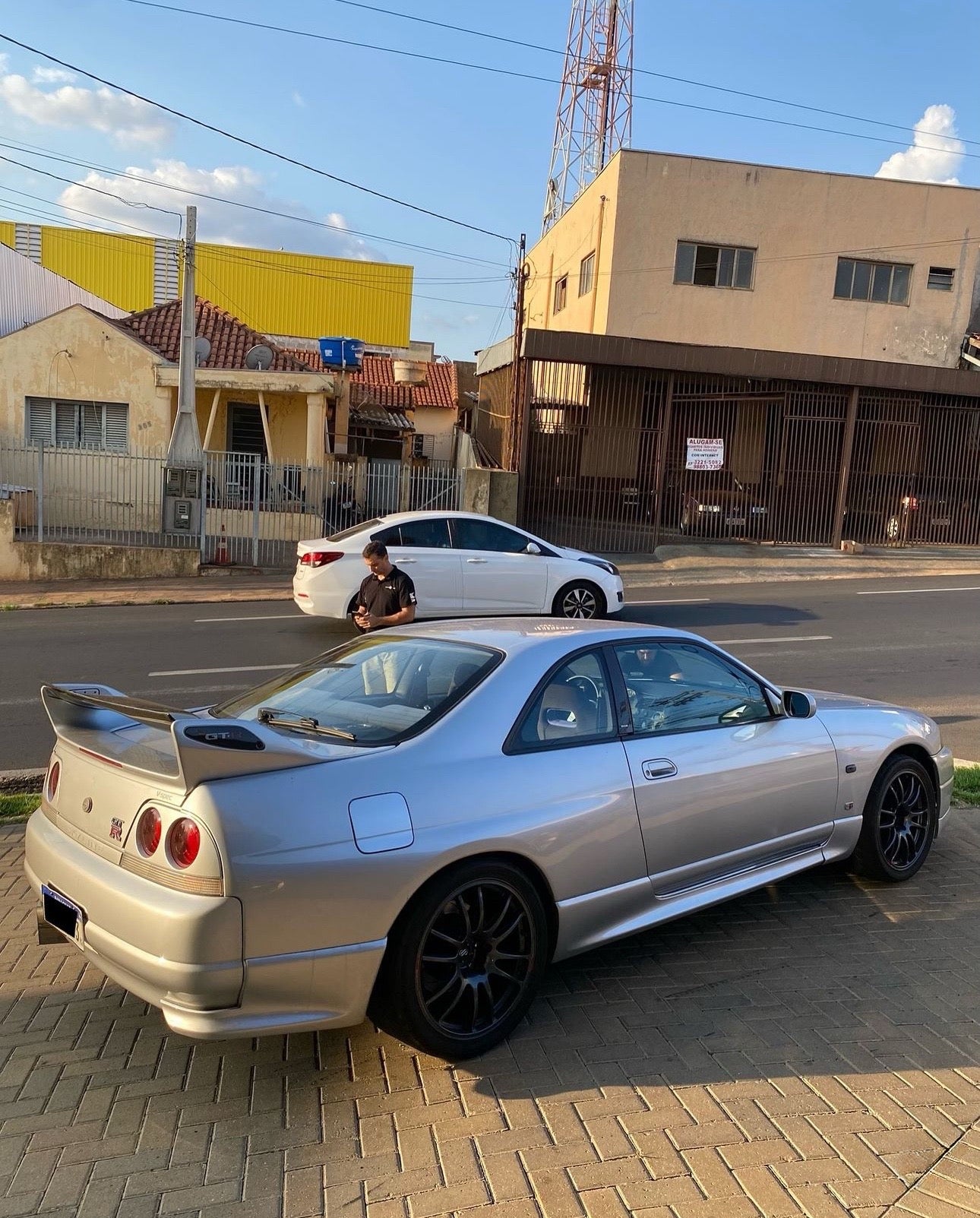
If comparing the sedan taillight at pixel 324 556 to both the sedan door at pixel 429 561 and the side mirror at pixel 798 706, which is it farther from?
the side mirror at pixel 798 706

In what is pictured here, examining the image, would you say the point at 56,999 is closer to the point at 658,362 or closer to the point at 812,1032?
the point at 812,1032

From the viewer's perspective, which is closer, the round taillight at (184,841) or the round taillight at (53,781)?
the round taillight at (184,841)

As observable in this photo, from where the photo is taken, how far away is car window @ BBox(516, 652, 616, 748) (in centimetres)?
368

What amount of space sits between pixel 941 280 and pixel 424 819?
2755 centimetres

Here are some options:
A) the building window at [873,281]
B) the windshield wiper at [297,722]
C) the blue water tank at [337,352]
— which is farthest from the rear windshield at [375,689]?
the building window at [873,281]

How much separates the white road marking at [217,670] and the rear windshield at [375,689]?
18.1ft

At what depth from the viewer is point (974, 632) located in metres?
12.6

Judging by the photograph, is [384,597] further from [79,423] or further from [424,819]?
[79,423]

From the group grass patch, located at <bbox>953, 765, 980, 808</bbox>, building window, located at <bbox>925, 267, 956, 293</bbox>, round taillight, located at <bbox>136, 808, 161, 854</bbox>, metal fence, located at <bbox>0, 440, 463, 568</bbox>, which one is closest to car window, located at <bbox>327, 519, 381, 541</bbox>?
metal fence, located at <bbox>0, 440, 463, 568</bbox>

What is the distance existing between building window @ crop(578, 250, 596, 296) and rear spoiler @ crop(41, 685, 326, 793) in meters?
24.2

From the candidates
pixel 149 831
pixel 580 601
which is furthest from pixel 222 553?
pixel 149 831

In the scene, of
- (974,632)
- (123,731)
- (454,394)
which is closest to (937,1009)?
(123,731)

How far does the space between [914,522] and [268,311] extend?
1183 inches

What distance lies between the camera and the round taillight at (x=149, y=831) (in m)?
3.05
